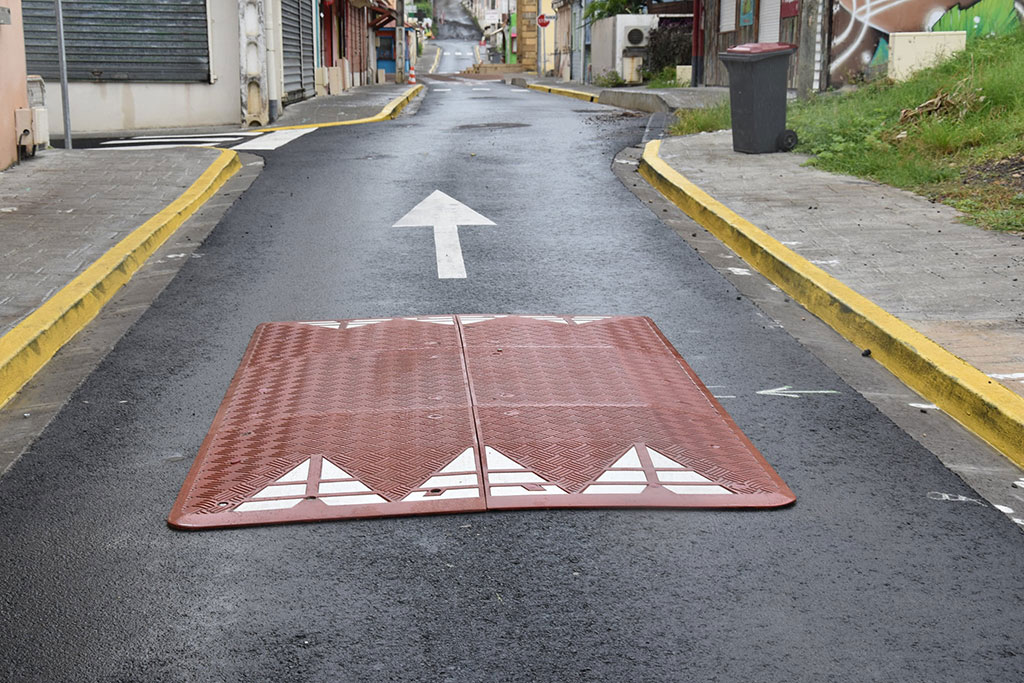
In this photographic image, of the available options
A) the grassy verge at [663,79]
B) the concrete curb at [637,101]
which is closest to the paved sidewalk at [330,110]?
the concrete curb at [637,101]

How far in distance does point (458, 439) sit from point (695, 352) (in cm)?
180

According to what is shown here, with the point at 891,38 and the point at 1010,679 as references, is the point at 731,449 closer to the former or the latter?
the point at 1010,679

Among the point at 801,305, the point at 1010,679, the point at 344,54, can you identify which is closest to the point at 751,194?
the point at 801,305

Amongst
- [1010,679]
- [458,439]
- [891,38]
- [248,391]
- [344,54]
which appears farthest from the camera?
[344,54]

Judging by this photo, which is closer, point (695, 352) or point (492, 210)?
point (695, 352)

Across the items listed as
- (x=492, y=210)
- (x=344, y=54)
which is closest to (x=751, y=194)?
(x=492, y=210)

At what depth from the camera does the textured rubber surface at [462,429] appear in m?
3.72

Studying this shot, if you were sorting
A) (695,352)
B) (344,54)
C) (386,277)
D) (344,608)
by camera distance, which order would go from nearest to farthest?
(344,608)
(695,352)
(386,277)
(344,54)

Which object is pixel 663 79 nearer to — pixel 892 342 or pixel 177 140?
pixel 177 140

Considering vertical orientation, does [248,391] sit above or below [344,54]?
below

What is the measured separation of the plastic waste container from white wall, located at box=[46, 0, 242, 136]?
380 inches

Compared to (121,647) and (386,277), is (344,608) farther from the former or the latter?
(386,277)

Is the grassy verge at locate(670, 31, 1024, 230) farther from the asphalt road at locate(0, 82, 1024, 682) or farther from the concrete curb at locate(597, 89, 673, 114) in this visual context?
the concrete curb at locate(597, 89, 673, 114)

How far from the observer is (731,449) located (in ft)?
13.8
